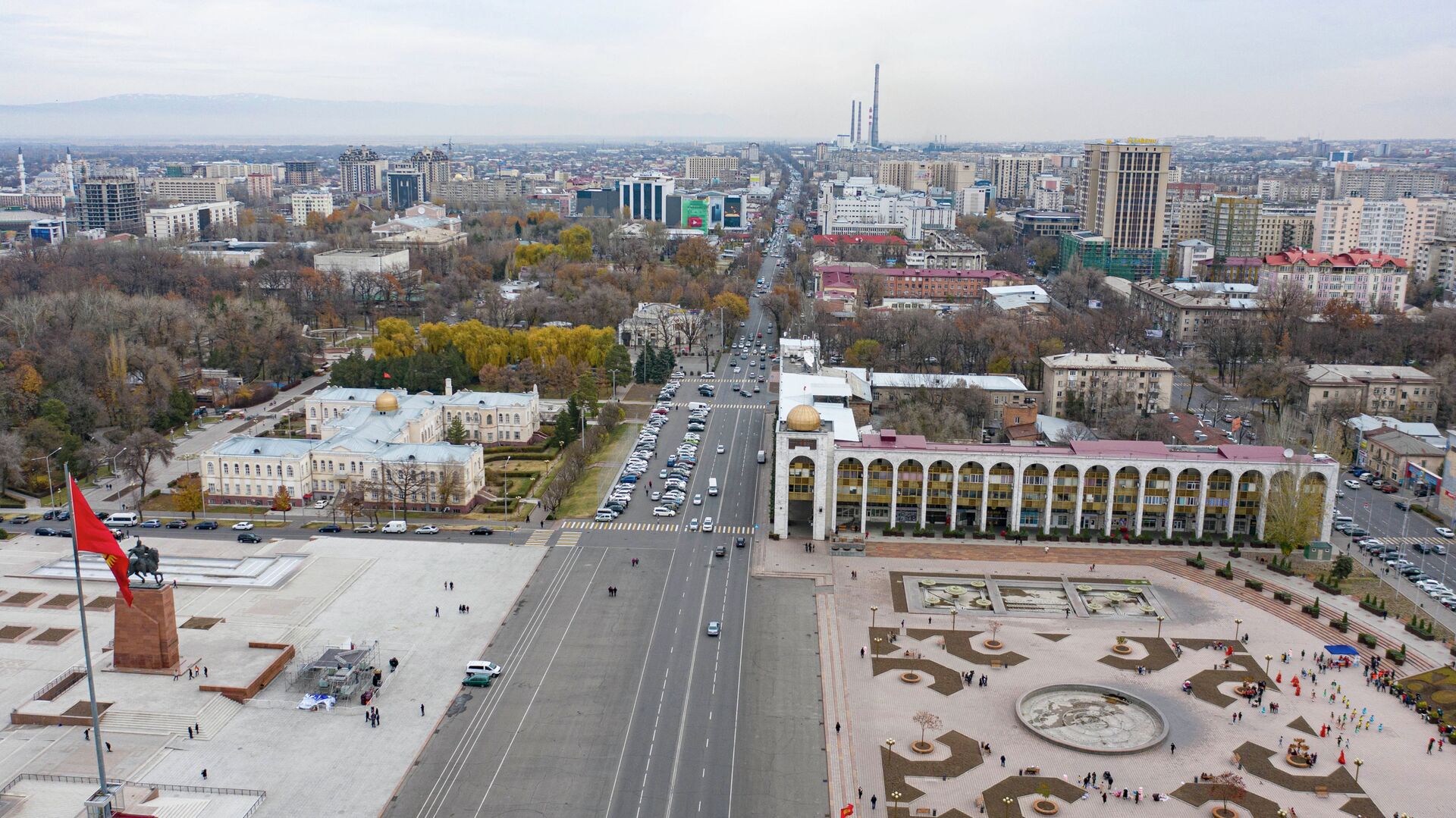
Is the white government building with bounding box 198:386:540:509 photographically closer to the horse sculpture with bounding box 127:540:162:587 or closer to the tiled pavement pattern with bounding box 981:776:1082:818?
the horse sculpture with bounding box 127:540:162:587

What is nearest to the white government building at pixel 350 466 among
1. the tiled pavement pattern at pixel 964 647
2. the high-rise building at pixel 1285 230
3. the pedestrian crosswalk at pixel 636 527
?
the pedestrian crosswalk at pixel 636 527

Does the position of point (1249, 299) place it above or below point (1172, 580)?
above

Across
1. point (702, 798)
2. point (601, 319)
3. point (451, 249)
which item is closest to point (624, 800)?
point (702, 798)

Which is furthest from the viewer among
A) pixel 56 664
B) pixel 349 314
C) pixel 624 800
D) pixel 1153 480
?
pixel 349 314

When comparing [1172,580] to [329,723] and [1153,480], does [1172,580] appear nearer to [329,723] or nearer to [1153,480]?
[1153,480]

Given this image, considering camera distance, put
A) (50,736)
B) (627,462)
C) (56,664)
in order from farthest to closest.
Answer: (627,462) < (56,664) < (50,736)

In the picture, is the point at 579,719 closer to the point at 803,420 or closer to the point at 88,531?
the point at 88,531

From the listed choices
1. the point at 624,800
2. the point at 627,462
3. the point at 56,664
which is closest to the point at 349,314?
the point at 627,462

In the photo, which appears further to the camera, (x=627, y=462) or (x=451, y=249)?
(x=451, y=249)
